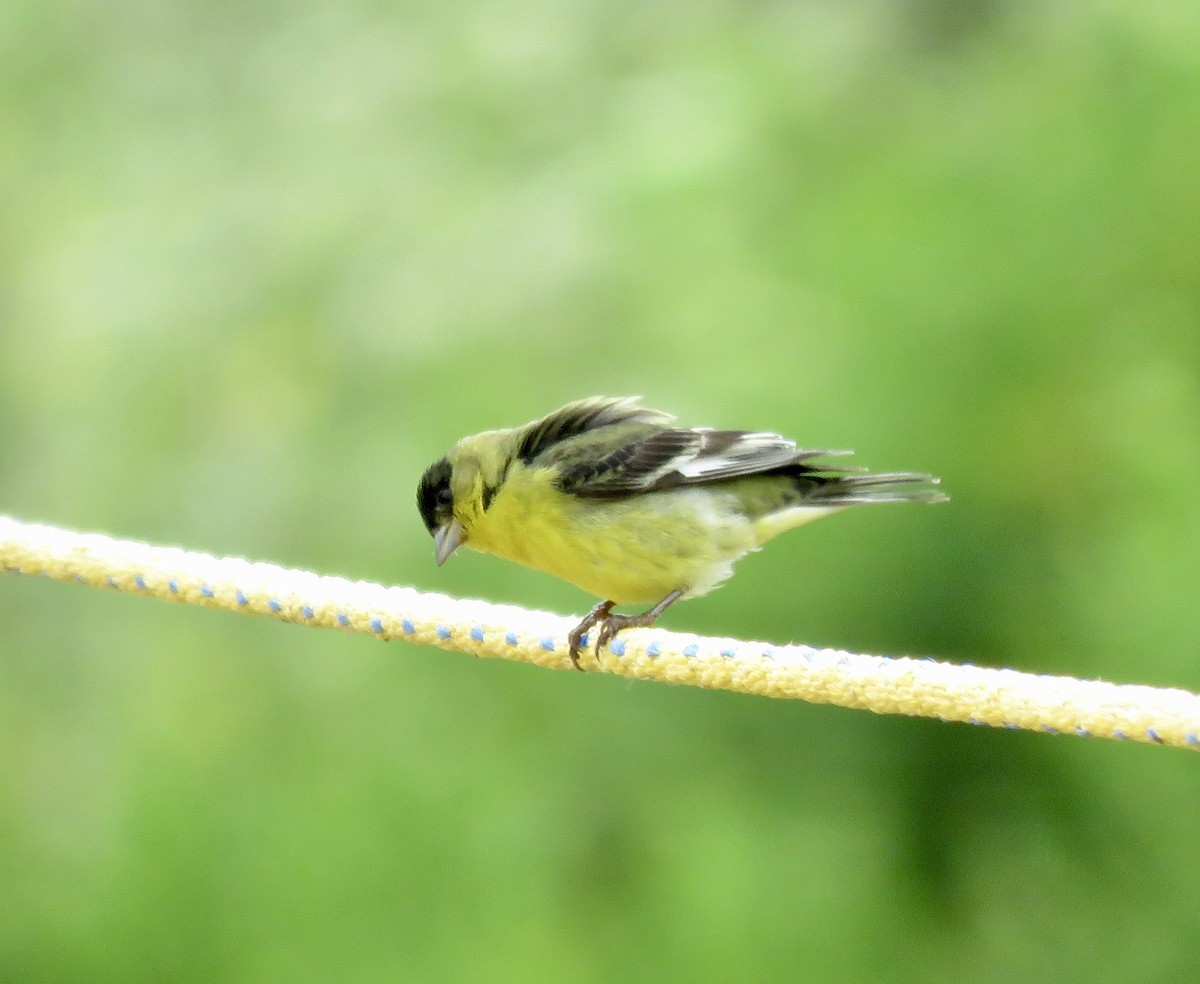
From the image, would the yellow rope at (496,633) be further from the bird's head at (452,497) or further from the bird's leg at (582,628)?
the bird's head at (452,497)

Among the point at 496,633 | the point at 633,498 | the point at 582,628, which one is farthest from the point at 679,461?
the point at 496,633

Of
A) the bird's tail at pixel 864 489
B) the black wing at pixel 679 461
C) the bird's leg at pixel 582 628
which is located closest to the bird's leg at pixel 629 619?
the bird's leg at pixel 582 628

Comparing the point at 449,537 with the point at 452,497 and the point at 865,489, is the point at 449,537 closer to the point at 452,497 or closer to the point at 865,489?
the point at 452,497

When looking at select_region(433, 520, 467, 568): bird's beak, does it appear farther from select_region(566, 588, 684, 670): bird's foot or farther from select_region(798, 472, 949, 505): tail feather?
select_region(798, 472, 949, 505): tail feather

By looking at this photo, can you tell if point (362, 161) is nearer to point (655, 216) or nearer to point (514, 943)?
point (655, 216)

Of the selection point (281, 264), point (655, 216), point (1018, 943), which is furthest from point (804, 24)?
point (1018, 943)
